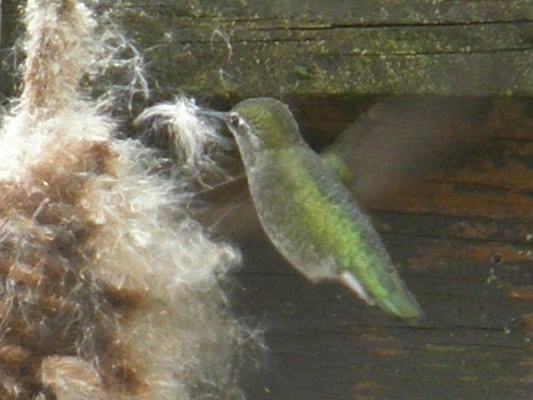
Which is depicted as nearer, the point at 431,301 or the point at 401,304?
the point at 401,304

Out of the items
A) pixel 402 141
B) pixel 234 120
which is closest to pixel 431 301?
pixel 402 141

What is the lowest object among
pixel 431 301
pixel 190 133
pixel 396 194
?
pixel 431 301

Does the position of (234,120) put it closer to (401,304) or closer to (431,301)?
(401,304)

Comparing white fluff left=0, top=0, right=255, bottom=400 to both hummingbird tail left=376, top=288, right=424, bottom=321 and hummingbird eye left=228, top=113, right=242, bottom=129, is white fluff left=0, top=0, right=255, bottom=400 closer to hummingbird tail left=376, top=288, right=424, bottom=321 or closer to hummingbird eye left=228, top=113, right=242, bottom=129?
hummingbird eye left=228, top=113, right=242, bottom=129

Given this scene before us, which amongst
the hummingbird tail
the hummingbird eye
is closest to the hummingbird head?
the hummingbird eye

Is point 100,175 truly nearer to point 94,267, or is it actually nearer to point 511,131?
point 94,267

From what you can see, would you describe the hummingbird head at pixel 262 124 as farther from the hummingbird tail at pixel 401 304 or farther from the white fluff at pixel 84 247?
the hummingbird tail at pixel 401 304

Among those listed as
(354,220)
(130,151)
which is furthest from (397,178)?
(130,151)

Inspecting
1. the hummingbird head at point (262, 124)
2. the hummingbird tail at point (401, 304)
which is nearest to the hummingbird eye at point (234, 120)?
the hummingbird head at point (262, 124)

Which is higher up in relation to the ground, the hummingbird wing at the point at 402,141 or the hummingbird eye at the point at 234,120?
the hummingbird eye at the point at 234,120
